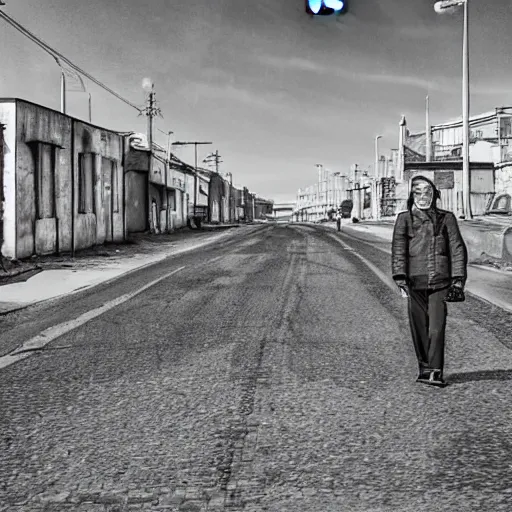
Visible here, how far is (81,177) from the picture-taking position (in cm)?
2452

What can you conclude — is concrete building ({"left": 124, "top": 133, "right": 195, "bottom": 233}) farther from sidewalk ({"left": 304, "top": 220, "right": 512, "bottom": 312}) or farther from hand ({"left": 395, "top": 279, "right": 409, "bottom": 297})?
hand ({"left": 395, "top": 279, "right": 409, "bottom": 297})

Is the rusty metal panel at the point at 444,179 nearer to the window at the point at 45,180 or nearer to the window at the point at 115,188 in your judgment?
the window at the point at 115,188

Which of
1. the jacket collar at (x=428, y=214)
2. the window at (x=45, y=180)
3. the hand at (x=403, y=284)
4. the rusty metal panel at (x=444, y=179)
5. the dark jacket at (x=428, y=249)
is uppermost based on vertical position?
the rusty metal panel at (x=444, y=179)

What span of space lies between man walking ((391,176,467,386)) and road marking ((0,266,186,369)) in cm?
372

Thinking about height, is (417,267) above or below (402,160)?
below

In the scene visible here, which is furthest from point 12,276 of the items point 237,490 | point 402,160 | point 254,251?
point 402,160

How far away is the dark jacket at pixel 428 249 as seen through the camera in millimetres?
5547

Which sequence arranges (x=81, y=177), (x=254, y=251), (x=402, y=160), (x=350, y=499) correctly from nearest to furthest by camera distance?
1. (x=350, y=499)
2. (x=254, y=251)
3. (x=81, y=177)
4. (x=402, y=160)

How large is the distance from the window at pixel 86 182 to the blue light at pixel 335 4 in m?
17.8

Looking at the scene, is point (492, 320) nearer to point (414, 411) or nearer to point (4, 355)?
point (414, 411)

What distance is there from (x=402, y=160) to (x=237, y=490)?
5160 centimetres

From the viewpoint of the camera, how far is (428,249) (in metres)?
5.58

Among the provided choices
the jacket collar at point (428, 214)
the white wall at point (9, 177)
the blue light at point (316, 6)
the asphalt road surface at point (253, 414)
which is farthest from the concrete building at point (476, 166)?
the jacket collar at point (428, 214)

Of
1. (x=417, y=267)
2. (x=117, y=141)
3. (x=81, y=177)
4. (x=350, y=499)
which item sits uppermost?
(x=117, y=141)
